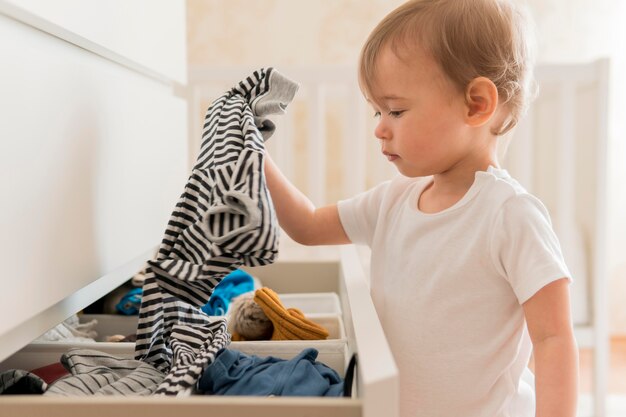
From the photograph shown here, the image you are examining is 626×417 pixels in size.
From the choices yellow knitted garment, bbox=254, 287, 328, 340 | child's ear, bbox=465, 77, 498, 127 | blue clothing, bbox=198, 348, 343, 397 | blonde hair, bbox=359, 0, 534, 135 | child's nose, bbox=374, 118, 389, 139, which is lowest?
blue clothing, bbox=198, 348, 343, 397

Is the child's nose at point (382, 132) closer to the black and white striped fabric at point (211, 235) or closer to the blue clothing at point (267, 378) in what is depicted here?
the black and white striped fabric at point (211, 235)

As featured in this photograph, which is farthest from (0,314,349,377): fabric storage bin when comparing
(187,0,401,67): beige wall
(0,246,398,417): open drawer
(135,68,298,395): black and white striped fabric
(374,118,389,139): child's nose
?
(187,0,401,67): beige wall

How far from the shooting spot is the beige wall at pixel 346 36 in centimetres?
281

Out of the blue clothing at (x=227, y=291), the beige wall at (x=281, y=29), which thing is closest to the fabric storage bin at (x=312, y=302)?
the blue clothing at (x=227, y=291)

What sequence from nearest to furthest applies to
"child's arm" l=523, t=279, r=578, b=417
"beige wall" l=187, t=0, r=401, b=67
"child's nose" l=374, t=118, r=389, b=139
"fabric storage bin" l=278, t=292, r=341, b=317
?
1. "child's arm" l=523, t=279, r=578, b=417
2. "child's nose" l=374, t=118, r=389, b=139
3. "fabric storage bin" l=278, t=292, r=341, b=317
4. "beige wall" l=187, t=0, r=401, b=67

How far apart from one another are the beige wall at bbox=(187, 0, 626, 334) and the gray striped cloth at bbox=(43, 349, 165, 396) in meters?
2.22

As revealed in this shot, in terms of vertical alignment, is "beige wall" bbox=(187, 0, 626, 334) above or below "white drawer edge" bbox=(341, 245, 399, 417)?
above

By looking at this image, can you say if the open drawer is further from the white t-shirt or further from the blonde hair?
the blonde hair

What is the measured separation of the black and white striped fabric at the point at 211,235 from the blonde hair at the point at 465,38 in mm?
143

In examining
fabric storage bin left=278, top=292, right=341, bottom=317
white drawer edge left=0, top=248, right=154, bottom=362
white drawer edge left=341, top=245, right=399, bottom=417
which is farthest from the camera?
fabric storage bin left=278, top=292, right=341, bottom=317

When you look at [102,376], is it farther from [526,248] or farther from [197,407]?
[526,248]

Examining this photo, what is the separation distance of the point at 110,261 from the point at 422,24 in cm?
47

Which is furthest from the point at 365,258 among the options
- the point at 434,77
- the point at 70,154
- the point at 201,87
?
the point at 70,154

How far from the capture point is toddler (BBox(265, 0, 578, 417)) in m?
0.82
